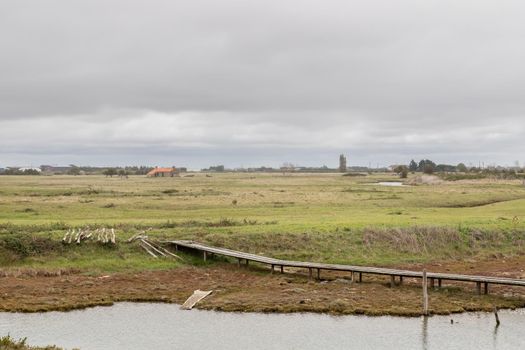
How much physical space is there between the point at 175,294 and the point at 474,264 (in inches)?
904

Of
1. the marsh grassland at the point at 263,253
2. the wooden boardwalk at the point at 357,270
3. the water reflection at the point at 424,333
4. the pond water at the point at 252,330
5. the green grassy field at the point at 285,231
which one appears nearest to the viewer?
the water reflection at the point at 424,333

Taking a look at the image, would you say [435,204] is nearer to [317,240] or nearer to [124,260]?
→ [317,240]

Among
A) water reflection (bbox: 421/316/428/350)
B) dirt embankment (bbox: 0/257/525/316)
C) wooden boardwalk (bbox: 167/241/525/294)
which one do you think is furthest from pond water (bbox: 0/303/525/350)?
wooden boardwalk (bbox: 167/241/525/294)

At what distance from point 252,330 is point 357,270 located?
11.5m

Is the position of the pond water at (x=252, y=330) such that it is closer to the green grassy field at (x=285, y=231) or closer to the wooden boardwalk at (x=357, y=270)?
the wooden boardwalk at (x=357, y=270)

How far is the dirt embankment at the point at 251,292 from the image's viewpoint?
105 ft

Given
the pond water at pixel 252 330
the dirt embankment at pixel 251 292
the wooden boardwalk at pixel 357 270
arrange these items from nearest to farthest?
1. the pond water at pixel 252 330
2. the dirt embankment at pixel 251 292
3. the wooden boardwalk at pixel 357 270

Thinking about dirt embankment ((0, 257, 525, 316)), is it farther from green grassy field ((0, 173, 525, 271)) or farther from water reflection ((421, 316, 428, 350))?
green grassy field ((0, 173, 525, 271))

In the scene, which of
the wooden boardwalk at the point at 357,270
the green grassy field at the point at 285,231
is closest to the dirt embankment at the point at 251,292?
the wooden boardwalk at the point at 357,270

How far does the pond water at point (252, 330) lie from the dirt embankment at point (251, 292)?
48.2 inches

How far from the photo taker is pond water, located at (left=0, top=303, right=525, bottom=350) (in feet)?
84.8

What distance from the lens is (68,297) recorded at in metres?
34.0

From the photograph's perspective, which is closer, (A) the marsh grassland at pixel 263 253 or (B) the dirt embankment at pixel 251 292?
(B) the dirt embankment at pixel 251 292

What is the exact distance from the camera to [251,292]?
1391 inches
